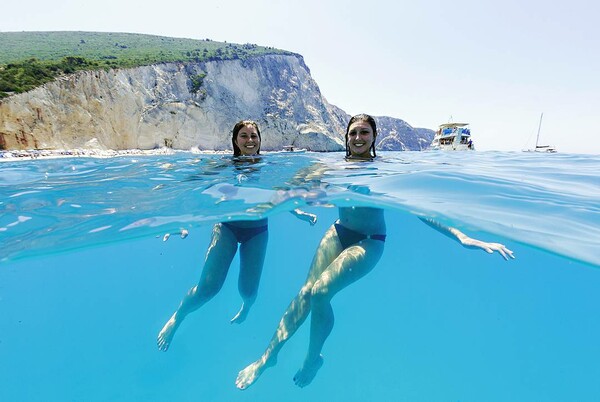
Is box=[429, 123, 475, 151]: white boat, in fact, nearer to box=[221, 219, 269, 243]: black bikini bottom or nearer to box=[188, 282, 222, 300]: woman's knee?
box=[221, 219, 269, 243]: black bikini bottom

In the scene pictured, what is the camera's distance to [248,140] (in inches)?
239

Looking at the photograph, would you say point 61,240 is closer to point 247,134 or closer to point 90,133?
point 247,134

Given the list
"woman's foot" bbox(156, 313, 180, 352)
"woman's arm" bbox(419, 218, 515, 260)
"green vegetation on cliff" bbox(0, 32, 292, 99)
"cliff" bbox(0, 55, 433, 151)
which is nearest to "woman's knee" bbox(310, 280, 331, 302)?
"woman's arm" bbox(419, 218, 515, 260)

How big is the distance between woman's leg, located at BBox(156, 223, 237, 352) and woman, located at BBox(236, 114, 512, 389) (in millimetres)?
1212

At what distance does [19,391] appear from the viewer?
7426 mm

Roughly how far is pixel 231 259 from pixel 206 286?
547 millimetres

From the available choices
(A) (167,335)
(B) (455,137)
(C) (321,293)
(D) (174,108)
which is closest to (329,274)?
(C) (321,293)

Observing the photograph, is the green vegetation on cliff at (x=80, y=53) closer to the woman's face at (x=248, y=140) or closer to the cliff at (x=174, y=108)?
the cliff at (x=174, y=108)

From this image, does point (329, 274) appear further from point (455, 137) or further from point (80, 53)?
point (80, 53)

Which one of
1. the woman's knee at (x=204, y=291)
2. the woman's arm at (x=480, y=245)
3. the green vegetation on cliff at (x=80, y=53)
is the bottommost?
the woman's knee at (x=204, y=291)

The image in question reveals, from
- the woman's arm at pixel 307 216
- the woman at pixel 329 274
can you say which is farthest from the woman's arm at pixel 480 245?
the woman's arm at pixel 307 216

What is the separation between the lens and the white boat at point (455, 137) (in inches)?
1394

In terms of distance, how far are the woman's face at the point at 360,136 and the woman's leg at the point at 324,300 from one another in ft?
6.57

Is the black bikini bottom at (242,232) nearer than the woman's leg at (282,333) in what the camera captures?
No
